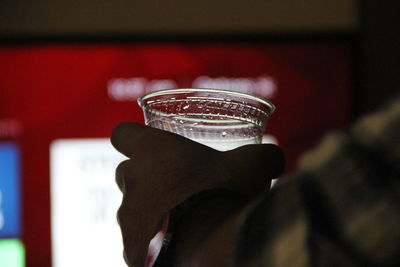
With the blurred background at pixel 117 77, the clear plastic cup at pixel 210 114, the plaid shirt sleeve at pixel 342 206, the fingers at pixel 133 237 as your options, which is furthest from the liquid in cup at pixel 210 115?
the blurred background at pixel 117 77

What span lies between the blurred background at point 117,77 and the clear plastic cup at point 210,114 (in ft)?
4.59

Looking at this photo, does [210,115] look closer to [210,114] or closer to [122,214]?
[210,114]

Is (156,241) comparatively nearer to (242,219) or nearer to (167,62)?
(242,219)

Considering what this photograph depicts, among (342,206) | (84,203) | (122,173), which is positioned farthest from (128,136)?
(84,203)

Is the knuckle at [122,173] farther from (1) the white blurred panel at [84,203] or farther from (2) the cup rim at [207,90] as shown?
(1) the white blurred panel at [84,203]

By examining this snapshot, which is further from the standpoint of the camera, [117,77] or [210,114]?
[117,77]

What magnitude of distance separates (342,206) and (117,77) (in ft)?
5.99

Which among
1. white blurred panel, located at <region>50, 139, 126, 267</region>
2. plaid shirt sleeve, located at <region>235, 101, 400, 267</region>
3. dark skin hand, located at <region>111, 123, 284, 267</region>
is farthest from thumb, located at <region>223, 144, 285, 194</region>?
white blurred panel, located at <region>50, 139, 126, 267</region>

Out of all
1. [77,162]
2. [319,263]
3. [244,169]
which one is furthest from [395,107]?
[77,162]

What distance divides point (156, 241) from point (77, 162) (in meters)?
1.56

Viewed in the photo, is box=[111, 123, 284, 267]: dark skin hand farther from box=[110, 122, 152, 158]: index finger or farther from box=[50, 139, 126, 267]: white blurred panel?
box=[50, 139, 126, 267]: white blurred panel

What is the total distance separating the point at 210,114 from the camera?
0.60m

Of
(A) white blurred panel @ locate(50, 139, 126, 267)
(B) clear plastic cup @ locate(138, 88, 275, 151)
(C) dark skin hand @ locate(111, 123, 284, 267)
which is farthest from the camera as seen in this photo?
(A) white blurred panel @ locate(50, 139, 126, 267)

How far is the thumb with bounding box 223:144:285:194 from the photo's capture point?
491mm
